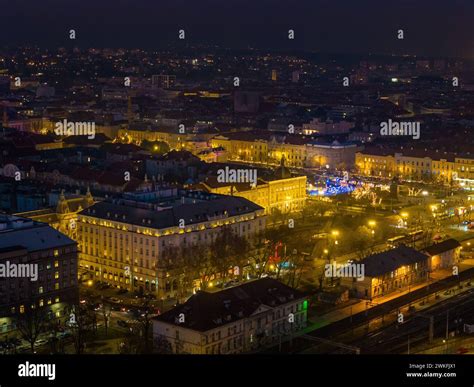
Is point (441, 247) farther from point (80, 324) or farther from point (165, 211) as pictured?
point (80, 324)

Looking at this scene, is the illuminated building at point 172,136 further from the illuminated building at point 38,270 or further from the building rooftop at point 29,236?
the illuminated building at point 38,270

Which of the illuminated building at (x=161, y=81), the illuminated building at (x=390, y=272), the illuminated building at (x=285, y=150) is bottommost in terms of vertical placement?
the illuminated building at (x=390, y=272)

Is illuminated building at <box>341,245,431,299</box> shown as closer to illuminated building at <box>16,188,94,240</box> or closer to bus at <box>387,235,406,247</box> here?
bus at <box>387,235,406,247</box>

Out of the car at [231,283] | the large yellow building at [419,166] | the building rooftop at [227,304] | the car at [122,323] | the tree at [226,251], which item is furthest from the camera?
the large yellow building at [419,166]

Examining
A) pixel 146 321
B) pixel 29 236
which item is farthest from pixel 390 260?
pixel 29 236

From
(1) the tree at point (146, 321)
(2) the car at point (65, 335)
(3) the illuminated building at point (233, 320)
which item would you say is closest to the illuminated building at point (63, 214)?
(1) the tree at point (146, 321)

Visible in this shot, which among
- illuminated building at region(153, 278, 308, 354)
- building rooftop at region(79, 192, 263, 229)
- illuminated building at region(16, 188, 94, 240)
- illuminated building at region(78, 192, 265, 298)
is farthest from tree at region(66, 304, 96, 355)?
illuminated building at region(16, 188, 94, 240)

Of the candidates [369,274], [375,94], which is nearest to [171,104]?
[375,94]

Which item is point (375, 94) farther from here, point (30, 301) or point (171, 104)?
point (30, 301)
